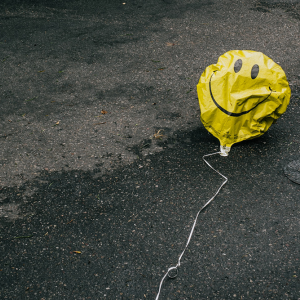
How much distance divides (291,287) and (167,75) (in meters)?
3.42

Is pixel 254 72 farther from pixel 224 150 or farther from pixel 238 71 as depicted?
pixel 224 150

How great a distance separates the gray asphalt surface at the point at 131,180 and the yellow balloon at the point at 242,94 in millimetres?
306

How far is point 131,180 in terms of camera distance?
3191 millimetres

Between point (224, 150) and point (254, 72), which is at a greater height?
point (254, 72)

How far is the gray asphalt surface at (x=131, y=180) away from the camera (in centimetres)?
243

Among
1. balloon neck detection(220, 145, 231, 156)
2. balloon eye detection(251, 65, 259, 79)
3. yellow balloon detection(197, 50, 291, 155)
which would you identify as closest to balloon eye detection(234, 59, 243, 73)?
yellow balloon detection(197, 50, 291, 155)

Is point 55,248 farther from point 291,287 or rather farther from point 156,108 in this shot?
point 156,108

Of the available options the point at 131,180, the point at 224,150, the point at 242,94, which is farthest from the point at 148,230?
the point at 242,94

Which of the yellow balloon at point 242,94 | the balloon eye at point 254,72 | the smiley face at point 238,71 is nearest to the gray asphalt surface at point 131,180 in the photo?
the yellow balloon at point 242,94

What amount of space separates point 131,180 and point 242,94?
140 cm

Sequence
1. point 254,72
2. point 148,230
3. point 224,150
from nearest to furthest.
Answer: point 148,230, point 254,72, point 224,150

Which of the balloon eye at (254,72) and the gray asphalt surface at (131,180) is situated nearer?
the gray asphalt surface at (131,180)

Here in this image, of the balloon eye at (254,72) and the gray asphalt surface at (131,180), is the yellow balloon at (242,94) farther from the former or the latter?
the gray asphalt surface at (131,180)

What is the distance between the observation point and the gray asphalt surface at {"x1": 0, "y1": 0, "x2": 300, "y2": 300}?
2.43 m
